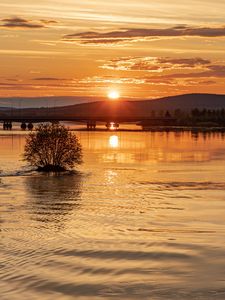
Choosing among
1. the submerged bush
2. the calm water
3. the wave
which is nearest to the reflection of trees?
the calm water

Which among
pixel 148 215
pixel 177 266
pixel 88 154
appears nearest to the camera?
pixel 177 266

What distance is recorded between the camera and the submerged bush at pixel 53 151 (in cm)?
10131

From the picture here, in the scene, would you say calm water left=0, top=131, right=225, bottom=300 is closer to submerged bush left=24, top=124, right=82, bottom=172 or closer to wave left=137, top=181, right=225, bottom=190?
wave left=137, top=181, right=225, bottom=190

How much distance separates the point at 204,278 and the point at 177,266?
278cm

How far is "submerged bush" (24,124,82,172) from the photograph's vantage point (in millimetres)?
101312

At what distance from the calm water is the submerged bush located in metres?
11.4

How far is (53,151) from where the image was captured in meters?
101

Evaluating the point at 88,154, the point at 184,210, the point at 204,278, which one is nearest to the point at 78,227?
the point at 184,210

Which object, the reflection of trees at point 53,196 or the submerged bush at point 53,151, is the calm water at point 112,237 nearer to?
the reflection of trees at point 53,196

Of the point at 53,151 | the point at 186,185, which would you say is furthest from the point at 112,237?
the point at 53,151

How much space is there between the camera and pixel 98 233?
48.2 metres

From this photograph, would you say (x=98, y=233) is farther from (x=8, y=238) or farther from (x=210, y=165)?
(x=210, y=165)

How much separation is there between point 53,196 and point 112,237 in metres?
24.9

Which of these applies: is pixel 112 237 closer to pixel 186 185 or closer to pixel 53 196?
pixel 53 196
